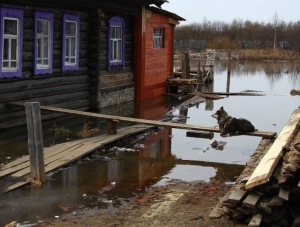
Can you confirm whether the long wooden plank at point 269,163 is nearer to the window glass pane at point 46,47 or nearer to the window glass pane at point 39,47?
the window glass pane at point 39,47

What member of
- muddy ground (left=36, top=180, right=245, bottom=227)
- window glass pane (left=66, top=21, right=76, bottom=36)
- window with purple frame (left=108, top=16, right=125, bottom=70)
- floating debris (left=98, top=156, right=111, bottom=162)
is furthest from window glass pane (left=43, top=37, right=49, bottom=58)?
muddy ground (left=36, top=180, right=245, bottom=227)

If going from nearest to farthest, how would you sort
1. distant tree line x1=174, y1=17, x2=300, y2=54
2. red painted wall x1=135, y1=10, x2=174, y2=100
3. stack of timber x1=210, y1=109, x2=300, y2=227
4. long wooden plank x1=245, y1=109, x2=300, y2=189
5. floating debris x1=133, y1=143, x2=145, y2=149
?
stack of timber x1=210, y1=109, x2=300, y2=227, long wooden plank x1=245, y1=109, x2=300, y2=189, floating debris x1=133, y1=143, x2=145, y2=149, red painted wall x1=135, y1=10, x2=174, y2=100, distant tree line x1=174, y1=17, x2=300, y2=54

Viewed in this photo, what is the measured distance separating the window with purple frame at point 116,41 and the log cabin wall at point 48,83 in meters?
1.60

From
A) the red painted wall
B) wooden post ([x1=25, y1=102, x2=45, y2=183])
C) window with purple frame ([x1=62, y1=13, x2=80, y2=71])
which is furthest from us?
the red painted wall

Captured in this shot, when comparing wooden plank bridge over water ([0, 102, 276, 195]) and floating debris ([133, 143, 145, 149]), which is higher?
wooden plank bridge over water ([0, 102, 276, 195])

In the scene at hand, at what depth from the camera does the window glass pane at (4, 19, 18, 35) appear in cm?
1312

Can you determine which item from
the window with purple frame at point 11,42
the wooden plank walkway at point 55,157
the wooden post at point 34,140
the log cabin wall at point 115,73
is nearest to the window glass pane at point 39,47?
the window with purple frame at point 11,42

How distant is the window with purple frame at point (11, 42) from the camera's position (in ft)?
42.3

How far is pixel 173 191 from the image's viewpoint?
827cm

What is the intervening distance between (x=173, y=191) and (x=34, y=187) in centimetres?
211

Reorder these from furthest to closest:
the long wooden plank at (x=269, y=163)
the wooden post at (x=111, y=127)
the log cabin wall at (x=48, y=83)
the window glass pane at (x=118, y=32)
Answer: the window glass pane at (x=118, y=32) < the log cabin wall at (x=48, y=83) < the wooden post at (x=111, y=127) < the long wooden plank at (x=269, y=163)

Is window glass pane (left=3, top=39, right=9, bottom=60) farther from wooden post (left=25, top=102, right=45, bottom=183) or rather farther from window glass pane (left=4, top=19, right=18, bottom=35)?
wooden post (left=25, top=102, right=45, bottom=183)

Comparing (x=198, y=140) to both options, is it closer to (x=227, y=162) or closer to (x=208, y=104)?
(x=227, y=162)

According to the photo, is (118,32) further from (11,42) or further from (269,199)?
(269,199)
